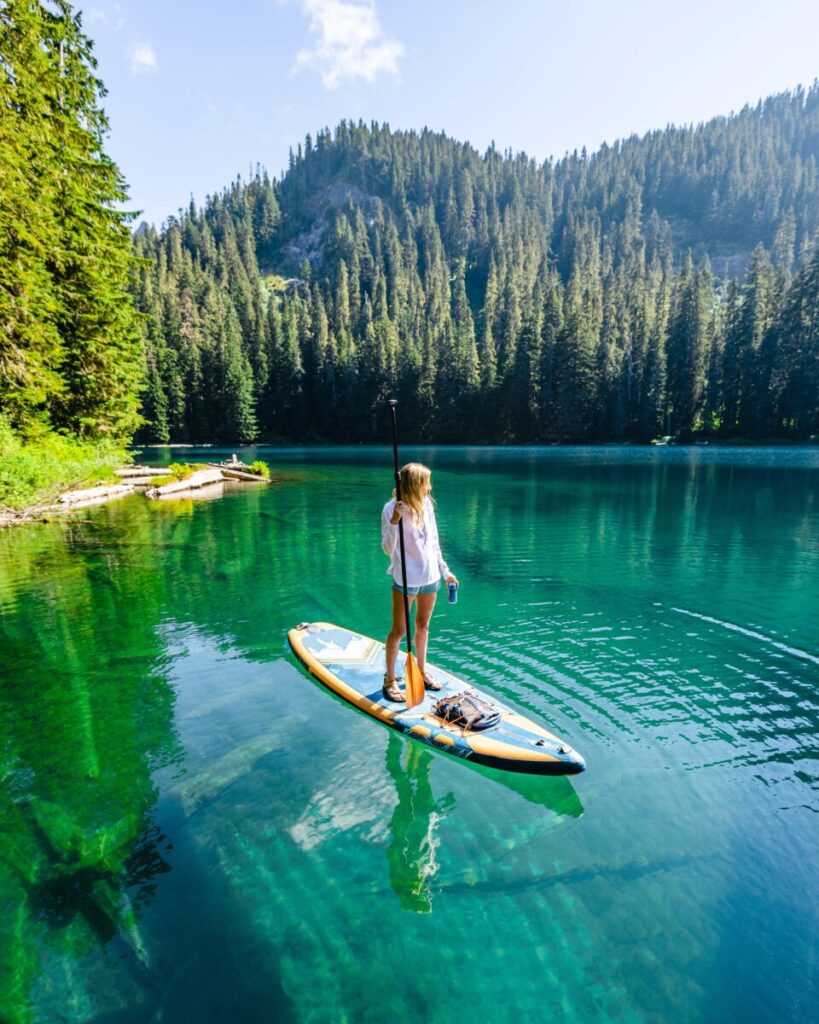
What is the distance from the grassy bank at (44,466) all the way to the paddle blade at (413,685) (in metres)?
20.5

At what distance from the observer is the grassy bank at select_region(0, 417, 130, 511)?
2064cm

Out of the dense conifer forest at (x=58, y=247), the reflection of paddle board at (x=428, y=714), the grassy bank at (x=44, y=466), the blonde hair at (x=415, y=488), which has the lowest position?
the reflection of paddle board at (x=428, y=714)

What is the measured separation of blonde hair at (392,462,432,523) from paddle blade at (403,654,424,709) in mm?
1920

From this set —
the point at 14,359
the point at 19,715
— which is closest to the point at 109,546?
the point at 14,359

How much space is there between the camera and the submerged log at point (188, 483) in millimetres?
31255

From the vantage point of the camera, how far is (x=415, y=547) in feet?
21.1

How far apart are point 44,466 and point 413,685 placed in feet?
76.7

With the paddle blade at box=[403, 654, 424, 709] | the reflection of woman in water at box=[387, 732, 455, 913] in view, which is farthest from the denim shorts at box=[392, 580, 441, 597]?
the reflection of woman in water at box=[387, 732, 455, 913]

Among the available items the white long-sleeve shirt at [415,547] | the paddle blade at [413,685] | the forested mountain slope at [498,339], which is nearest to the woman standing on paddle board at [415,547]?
the white long-sleeve shirt at [415,547]

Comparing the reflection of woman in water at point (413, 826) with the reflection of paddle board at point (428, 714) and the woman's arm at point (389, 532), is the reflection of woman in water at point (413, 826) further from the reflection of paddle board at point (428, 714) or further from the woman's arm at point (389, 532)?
the woman's arm at point (389, 532)

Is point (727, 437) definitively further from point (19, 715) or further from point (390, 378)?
point (19, 715)

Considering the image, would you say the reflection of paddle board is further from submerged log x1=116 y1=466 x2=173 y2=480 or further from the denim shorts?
submerged log x1=116 y1=466 x2=173 y2=480

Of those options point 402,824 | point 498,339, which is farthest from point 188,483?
point 498,339

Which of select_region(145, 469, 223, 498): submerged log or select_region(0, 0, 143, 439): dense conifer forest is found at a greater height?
select_region(0, 0, 143, 439): dense conifer forest
